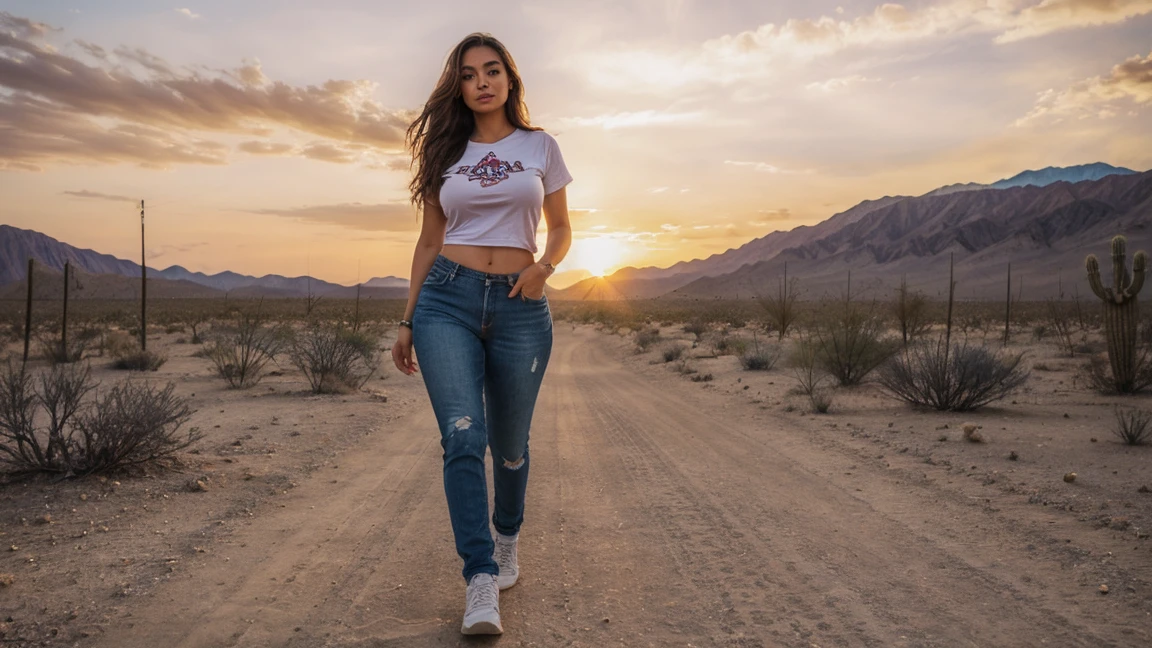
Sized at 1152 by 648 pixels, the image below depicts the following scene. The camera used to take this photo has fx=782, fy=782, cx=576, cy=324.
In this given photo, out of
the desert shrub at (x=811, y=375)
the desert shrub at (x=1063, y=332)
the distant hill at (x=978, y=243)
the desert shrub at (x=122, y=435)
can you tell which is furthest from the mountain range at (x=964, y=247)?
the desert shrub at (x=122, y=435)

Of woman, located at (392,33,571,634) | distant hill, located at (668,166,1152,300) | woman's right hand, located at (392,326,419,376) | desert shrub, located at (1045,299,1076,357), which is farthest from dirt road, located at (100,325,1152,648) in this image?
distant hill, located at (668,166,1152,300)

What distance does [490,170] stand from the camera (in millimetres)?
3402

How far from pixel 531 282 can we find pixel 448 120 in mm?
886

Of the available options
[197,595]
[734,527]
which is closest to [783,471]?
[734,527]

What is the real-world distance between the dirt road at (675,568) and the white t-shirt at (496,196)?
168 cm

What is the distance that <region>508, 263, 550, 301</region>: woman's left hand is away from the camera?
3287mm

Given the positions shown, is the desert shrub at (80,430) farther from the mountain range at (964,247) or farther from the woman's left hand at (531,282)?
the mountain range at (964,247)

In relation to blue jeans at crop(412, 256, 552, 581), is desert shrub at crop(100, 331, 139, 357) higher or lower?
lower

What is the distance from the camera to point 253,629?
339 centimetres

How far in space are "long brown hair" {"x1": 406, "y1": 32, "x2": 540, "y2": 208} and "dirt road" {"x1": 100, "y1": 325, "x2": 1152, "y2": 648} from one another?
1941mm

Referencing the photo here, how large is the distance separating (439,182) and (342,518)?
9.13ft

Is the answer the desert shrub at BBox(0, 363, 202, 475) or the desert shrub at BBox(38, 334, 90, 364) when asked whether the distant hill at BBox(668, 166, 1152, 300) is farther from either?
the desert shrub at BBox(0, 363, 202, 475)

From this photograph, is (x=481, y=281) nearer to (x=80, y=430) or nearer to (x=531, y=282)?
(x=531, y=282)

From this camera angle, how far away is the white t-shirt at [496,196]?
3352 mm
